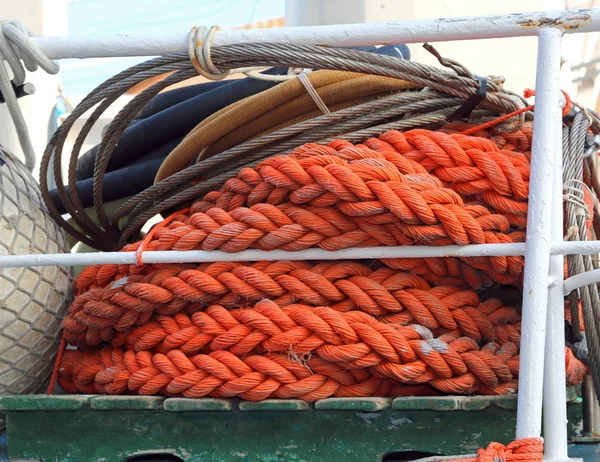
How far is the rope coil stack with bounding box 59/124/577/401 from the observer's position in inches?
54.8

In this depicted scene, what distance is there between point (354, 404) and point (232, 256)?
0.36 m

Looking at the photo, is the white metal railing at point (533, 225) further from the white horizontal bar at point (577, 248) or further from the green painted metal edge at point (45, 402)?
the green painted metal edge at point (45, 402)

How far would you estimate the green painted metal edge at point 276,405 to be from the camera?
139 cm

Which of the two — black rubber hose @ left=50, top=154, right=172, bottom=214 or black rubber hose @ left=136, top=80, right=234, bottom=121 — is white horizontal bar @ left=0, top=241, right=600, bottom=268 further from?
black rubber hose @ left=136, top=80, right=234, bottom=121

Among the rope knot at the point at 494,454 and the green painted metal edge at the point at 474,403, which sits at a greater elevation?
the green painted metal edge at the point at 474,403

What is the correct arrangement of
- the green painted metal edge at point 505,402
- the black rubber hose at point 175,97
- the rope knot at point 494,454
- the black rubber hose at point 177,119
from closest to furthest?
the rope knot at point 494,454, the green painted metal edge at point 505,402, the black rubber hose at point 177,119, the black rubber hose at point 175,97

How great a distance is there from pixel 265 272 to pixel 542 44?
654mm

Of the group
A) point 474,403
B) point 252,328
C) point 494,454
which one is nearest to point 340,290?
point 252,328

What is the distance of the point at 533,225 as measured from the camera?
129cm

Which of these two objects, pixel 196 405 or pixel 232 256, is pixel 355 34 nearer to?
pixel 232 256

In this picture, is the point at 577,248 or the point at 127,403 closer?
the point at 577,248

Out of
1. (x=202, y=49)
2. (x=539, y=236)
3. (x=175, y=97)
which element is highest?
(x=175, y=97)

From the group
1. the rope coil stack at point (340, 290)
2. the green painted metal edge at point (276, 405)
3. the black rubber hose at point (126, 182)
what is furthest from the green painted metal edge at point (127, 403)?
the black rubber hose at point (126, 182)

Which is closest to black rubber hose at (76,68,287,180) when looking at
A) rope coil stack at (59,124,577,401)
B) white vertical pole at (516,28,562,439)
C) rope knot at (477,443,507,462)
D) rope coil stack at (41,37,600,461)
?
rope coil stack at (41,37,600,461)
